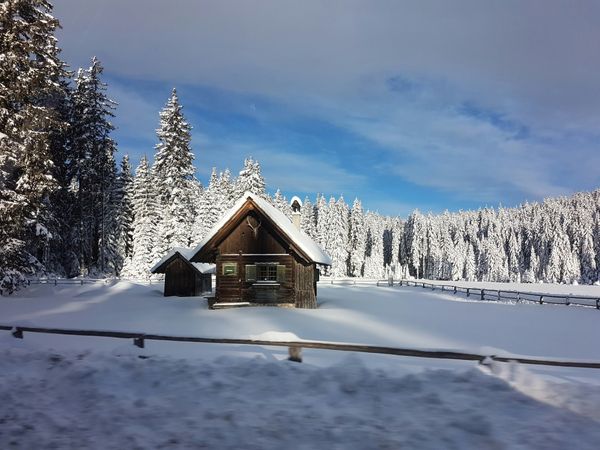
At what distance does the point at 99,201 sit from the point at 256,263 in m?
26.9

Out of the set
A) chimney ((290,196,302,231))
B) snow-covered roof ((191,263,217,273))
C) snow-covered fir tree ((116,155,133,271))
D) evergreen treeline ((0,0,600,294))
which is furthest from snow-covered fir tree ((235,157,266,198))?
chimney ((290,196,302,231))

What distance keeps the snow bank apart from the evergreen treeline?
1819 cm

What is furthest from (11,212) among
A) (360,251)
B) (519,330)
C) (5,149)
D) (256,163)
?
(360,251)

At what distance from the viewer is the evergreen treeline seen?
21.6 metres

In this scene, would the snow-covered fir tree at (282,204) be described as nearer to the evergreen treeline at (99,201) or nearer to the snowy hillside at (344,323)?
the evergreen treeline at (99,201)

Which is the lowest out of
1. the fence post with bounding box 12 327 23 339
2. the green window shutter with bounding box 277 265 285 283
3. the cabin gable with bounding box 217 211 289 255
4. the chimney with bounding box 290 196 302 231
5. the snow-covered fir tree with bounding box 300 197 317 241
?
the fence post with bounding box 12 327 23 339

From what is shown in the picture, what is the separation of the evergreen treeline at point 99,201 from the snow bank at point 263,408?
1819cm

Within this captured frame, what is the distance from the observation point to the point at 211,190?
187 ft

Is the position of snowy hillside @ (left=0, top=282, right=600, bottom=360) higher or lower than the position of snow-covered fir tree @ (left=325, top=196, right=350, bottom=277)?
lower

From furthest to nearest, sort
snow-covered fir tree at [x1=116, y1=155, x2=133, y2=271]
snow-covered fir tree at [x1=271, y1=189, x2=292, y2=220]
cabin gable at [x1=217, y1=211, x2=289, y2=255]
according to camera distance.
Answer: snow-covered fir tree at [x1=271, y1=189, x2=292, y2=220]
snow-covered fir tree at [x1=116, y1=155, x2=133, y2=271]
cabin gable at [x1=217, y1=211, x2=289, y2=255]

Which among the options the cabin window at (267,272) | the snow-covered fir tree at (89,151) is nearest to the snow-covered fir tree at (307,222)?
the snow-covered fir tree at (89,151)

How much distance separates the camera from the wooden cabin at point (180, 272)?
32094 mm

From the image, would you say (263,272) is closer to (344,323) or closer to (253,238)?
(253,238)

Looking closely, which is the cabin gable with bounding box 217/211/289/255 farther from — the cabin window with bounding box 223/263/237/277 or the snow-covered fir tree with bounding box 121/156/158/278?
the snow-covered fir tree with bounding box 121/156/158/278
